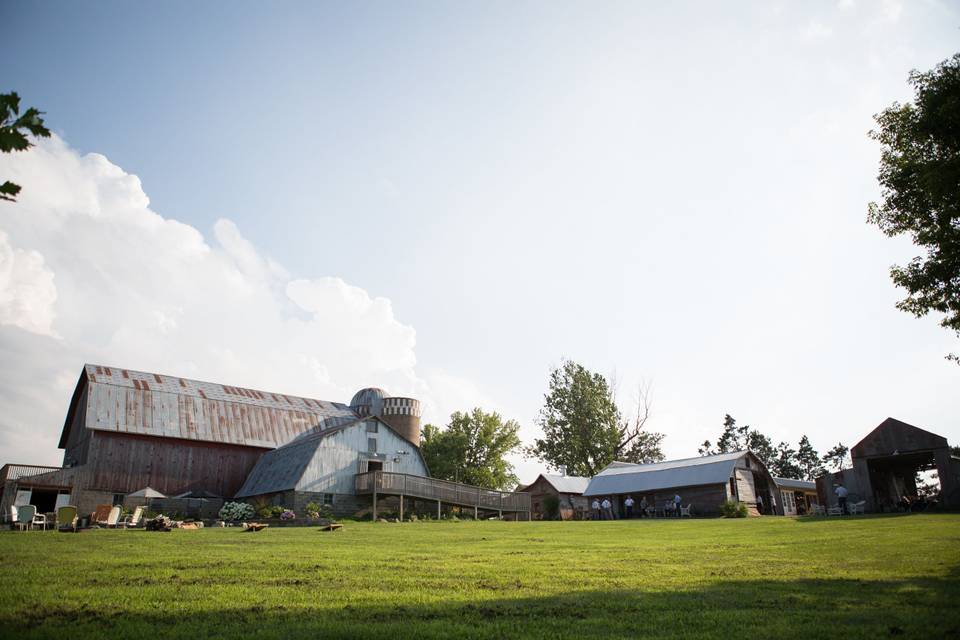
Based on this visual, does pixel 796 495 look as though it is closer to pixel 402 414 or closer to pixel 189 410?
pixel 402 414

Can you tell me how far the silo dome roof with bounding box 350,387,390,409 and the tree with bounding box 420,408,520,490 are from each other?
11.3 m

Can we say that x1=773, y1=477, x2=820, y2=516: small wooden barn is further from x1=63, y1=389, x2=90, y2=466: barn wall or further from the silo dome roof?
x1=63, y1=389, x2=90, y2=466: barn wall

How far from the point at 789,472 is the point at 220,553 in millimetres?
117328

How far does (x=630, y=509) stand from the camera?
4191 cm

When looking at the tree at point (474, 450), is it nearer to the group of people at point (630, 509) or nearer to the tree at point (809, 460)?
the group of people at point (630, 509)

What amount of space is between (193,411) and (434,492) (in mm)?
17698

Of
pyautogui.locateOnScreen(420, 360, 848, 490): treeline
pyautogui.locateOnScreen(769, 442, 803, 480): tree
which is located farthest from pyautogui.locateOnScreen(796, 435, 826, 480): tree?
pyautogui.locateOnScreen(420, 360, 848, 490): treeline

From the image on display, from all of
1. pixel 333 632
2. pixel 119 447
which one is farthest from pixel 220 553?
pixel 119 447

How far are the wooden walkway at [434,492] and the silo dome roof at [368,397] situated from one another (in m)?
17.3

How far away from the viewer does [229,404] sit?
4269 cm

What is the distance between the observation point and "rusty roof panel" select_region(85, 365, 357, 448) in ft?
122

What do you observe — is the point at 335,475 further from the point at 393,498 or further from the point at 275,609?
the point at 275,609

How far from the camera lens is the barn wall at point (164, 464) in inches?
1400

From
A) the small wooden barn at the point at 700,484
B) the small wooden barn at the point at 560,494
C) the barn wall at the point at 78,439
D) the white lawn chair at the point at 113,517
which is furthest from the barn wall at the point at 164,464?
the small wooden barn at the point at 700,484
